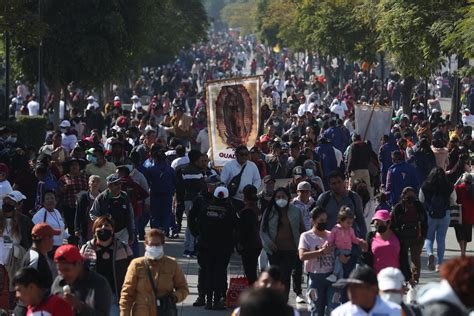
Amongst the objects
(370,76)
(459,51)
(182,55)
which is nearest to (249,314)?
(459,51)

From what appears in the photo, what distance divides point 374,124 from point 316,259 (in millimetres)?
12977

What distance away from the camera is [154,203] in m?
19.8

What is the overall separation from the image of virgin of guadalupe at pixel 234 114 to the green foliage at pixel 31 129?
9088 mm

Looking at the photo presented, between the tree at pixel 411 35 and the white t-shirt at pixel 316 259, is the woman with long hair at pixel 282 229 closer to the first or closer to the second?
the white t-shirt at pixel 316 259

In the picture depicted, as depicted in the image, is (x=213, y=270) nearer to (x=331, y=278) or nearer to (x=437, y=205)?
(x=331, y=278)

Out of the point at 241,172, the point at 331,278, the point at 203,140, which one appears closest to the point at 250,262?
the point at 331,278

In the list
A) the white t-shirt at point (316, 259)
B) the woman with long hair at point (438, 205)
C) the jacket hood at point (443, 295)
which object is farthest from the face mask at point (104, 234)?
the woman with long hair at point (438, 205)

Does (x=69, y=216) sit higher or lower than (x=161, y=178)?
lower

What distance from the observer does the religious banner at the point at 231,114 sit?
21781 mm

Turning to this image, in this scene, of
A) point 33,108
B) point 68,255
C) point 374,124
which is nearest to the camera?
point 68,255

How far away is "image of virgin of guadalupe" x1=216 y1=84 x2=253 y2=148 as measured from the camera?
860 inches

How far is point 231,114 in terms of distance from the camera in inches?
863

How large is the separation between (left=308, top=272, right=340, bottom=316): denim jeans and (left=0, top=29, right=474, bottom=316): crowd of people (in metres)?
0.01

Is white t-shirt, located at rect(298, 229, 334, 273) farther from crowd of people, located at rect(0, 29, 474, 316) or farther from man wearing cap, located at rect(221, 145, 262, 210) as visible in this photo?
man wearing cap, located at rect(221, 145, 262, 210)
